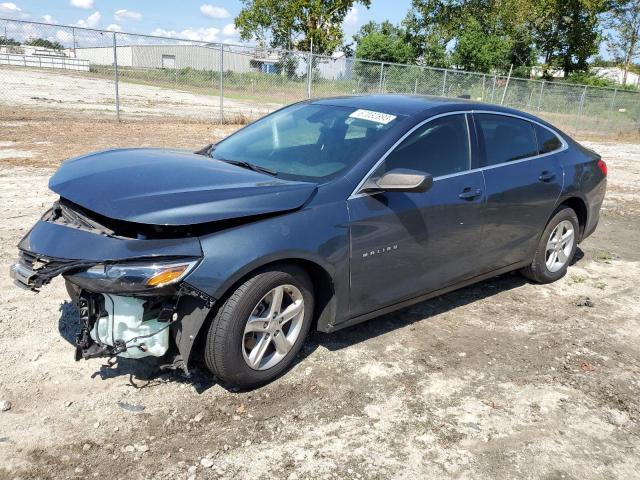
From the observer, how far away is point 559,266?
5430mm

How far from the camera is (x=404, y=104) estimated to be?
4156 millimetres

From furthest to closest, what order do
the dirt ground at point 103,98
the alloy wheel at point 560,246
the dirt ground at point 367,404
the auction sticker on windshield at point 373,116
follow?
the dirt ground at point 103,98 → the alloy wheel at point 560,246 → the auction sticker on windshield at point 373,116 → the dirt ground at point 367,404

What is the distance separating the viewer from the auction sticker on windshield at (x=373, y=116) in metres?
3.89

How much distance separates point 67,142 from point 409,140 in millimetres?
9569

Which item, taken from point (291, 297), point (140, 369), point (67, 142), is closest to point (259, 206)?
point (291, 297)

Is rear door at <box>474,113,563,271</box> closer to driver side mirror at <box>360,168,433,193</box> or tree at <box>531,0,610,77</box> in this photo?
driver side mirror at <box>360,168,433,193</box>

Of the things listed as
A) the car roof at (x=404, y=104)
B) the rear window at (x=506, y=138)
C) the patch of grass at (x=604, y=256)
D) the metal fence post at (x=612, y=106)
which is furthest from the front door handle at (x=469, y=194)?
the metal fence post at (x=612, y=106)

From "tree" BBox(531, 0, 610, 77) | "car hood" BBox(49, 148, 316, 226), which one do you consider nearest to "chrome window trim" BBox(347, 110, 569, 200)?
"car hood" BBox(49, 148, 316, 226)

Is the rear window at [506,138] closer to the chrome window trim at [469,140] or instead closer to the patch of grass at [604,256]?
the chrome window trim at [469,140]

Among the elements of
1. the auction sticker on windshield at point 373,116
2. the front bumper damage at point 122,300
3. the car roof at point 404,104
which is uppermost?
the car roof at point 404,104

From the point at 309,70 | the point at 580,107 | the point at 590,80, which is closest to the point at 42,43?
the point at 309,70

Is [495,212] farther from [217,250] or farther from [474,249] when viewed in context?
[217,250]

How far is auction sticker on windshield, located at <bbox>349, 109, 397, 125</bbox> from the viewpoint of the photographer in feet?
12.8

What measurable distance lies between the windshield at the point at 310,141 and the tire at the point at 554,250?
2127mm
